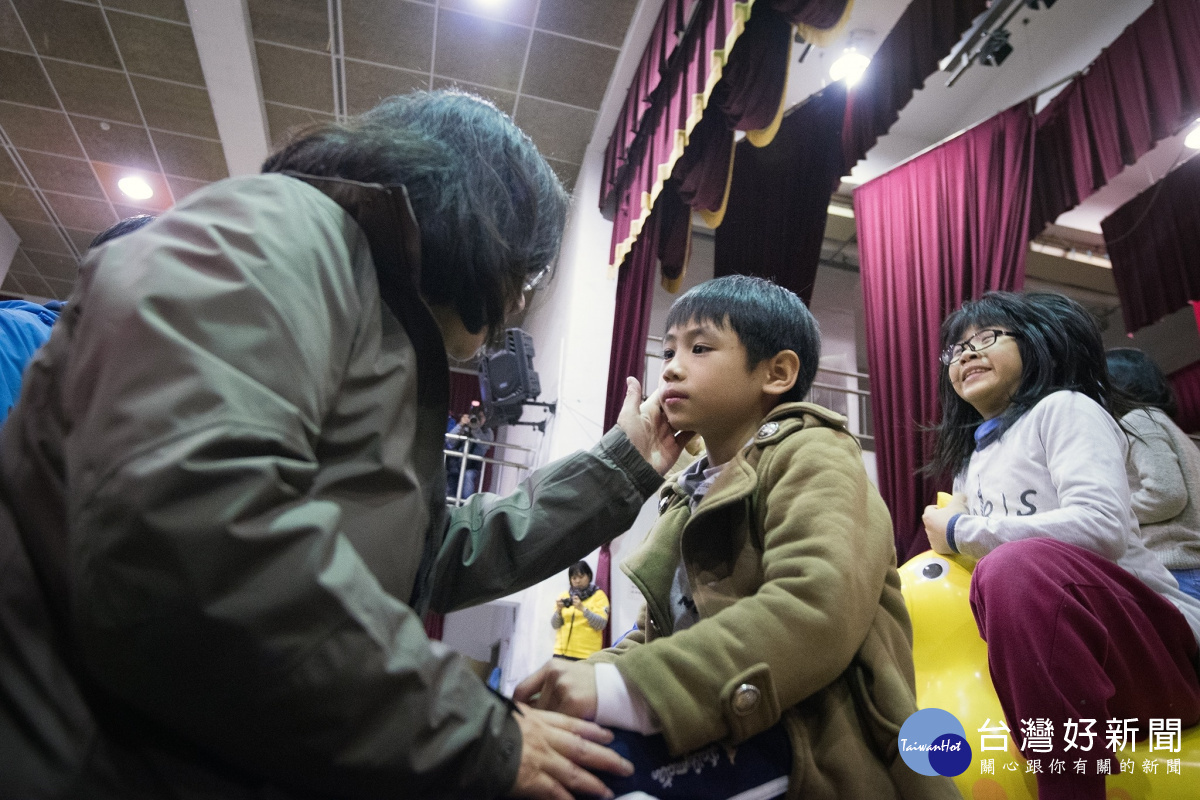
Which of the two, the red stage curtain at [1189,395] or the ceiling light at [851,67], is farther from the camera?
the red stage curtain at [1189,395]

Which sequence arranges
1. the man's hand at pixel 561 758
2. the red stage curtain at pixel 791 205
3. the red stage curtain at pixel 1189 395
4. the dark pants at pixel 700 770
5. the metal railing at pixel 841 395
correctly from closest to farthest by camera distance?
the man's hand at pixel 561 758 → the dark pants at pixel 700 770 → the red stage curtain at pixel 791 205 → the metal railing at pixel 841 395 → the red stage curtain at pixel 1189 395

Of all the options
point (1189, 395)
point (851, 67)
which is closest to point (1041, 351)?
point (851, 67)

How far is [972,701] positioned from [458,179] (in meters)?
1.24

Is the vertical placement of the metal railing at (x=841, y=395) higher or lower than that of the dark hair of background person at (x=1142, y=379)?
higher

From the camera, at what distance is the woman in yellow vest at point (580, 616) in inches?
163

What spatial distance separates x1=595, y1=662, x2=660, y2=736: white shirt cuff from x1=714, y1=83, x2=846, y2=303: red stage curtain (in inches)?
144

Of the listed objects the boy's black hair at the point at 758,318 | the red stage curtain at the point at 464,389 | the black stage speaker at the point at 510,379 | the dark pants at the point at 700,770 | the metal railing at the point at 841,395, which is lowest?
the dark pants at the point at 700,770

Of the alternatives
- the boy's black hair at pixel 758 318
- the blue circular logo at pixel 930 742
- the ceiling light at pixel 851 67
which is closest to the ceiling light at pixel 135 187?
the ceiling light at pixel 851 67

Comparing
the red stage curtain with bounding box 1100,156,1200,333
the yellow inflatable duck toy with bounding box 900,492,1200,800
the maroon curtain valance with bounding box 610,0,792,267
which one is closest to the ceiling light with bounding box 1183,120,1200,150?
the red stage curtain with bounding box 1100,156,1200,333

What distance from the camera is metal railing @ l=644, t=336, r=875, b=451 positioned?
5.91m

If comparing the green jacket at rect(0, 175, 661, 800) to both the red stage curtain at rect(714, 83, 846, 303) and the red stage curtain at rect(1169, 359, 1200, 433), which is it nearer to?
the red stage curtain at rect(714, 83, 846, 303)

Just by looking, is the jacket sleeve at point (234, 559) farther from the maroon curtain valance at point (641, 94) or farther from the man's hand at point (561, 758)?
the maroon curtain valance at point (641, 94)

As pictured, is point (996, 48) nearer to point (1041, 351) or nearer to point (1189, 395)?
point (1041, 351)

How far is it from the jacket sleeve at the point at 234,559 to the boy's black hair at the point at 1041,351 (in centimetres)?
152
